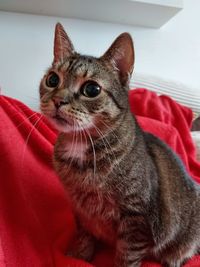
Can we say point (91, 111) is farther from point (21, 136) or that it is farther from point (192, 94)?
point (192, 94)

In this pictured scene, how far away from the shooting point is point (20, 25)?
64.4 inches

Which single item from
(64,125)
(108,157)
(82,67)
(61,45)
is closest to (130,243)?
(108,157)

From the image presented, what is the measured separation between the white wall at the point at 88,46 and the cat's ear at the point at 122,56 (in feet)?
2.55

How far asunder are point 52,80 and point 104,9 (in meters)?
0.89

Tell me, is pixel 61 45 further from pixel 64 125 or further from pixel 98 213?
pixel 98 213

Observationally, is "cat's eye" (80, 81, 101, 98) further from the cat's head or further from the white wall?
the white wall

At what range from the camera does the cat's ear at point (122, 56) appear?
0.92 m

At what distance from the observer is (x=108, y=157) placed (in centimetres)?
94

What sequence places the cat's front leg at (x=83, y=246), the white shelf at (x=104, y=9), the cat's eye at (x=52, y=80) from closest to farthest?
1. the cat's eye at (x=52, y=80)
2. the cat's front leg at (x=83, y=246)
3. the white shelf at (x=104, y=9)

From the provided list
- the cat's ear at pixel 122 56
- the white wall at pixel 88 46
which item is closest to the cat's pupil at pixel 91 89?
the cat's ear at pixel 122 56

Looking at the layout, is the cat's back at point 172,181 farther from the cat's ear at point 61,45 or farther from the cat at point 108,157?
the cat's ear at point 61,45

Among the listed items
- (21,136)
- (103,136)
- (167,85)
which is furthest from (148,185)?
(167,85)

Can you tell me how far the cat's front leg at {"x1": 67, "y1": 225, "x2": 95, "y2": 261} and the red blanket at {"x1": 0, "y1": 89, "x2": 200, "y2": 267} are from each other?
25mm

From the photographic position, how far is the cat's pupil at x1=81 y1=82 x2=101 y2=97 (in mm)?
887
